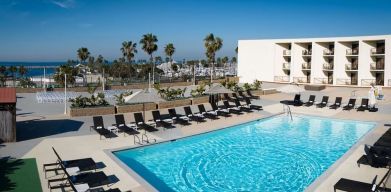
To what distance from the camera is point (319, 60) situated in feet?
141

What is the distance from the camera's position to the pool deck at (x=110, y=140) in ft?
32.3

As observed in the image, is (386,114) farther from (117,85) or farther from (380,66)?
(117,85)

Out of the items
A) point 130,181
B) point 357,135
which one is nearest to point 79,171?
point 130,181

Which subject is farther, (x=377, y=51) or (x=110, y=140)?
(x=377, y=51)

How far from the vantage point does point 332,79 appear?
140 feet

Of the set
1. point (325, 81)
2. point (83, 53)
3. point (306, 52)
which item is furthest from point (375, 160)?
point (83, 53)

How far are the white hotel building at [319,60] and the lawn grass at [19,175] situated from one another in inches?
1492

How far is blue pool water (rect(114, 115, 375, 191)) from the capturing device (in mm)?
10383

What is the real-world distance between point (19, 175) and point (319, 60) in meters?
39.8

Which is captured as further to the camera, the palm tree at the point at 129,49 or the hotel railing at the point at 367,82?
the palm tree at the point at 129,49

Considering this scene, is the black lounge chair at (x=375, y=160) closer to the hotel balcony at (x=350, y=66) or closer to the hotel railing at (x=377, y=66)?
the hotel railing at (x=377, y=66)

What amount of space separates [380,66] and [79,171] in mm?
38520

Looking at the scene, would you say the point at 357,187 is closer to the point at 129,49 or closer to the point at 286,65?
the point at 286,65

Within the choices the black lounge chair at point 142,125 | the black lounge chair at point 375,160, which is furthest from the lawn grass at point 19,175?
the black lounge chair at point 375,160
